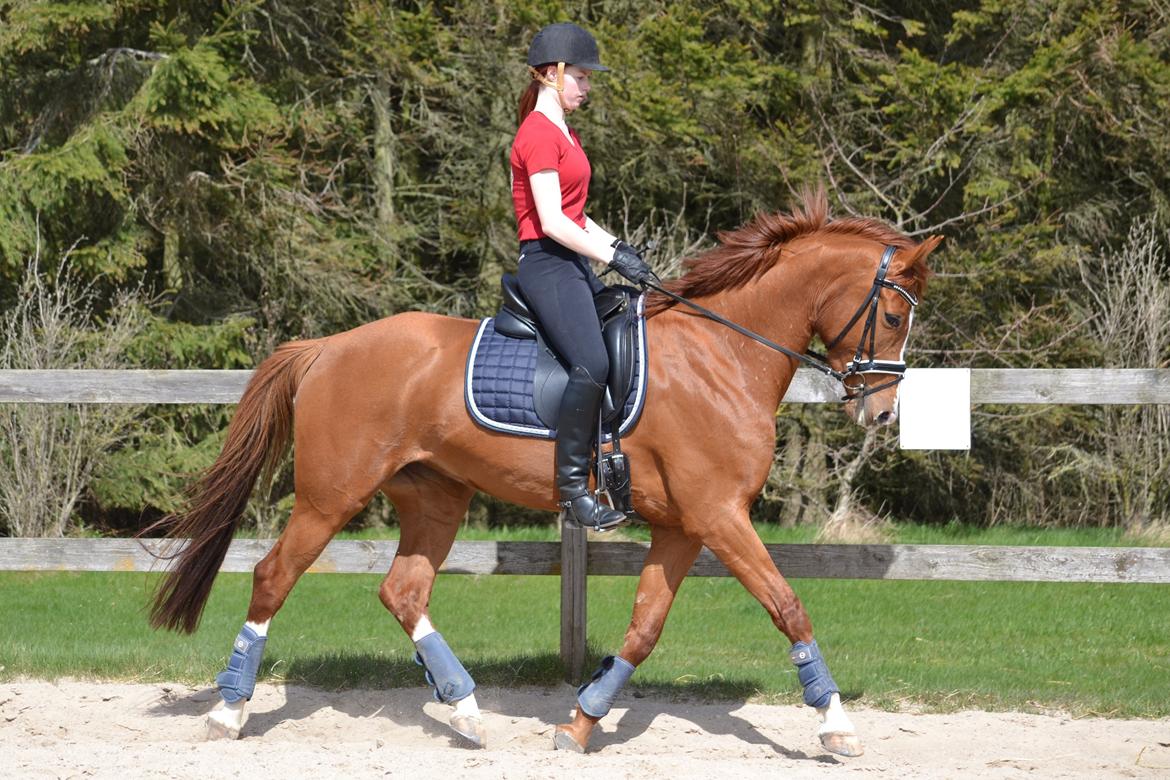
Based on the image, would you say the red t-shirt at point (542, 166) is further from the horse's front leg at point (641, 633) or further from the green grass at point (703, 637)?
the green grass at point (703, 637)

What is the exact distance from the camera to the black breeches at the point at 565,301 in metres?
5.02

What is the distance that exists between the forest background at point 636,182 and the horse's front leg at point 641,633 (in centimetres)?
561

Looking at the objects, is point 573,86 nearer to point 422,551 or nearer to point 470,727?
point 422,551

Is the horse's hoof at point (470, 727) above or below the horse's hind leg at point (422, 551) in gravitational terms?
below

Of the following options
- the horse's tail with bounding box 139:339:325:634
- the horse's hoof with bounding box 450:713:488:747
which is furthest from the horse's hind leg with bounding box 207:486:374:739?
the horse's hoof with bounding box 450:713:488:747

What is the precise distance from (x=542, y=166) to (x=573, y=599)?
2360 mm

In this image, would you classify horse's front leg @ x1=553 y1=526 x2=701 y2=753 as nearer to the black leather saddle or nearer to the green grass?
the black leather saddle

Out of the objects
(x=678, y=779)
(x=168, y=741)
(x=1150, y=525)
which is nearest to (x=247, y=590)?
(x=168, y=741)

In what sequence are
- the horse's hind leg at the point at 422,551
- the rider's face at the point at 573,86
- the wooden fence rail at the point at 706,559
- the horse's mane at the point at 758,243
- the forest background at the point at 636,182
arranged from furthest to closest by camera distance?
the forest background at the point at 636,182
the wooden fence rail at the point at 706,559
the horse's hind leg at the point at 422,551
the horse's mane at the point at 758,243
the rider's face at the point at 573,86

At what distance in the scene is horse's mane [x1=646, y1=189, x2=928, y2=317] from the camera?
17.4 feet

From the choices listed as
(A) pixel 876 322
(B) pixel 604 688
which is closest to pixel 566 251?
(A) pixel 876 322

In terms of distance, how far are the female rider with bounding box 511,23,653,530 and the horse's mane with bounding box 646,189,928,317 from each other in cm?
38

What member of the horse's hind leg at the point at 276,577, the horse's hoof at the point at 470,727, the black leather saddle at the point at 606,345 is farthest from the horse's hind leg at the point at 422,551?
the black leather saddle at the point at 606,345

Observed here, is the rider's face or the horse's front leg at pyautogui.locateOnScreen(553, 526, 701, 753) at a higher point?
the rider's face
